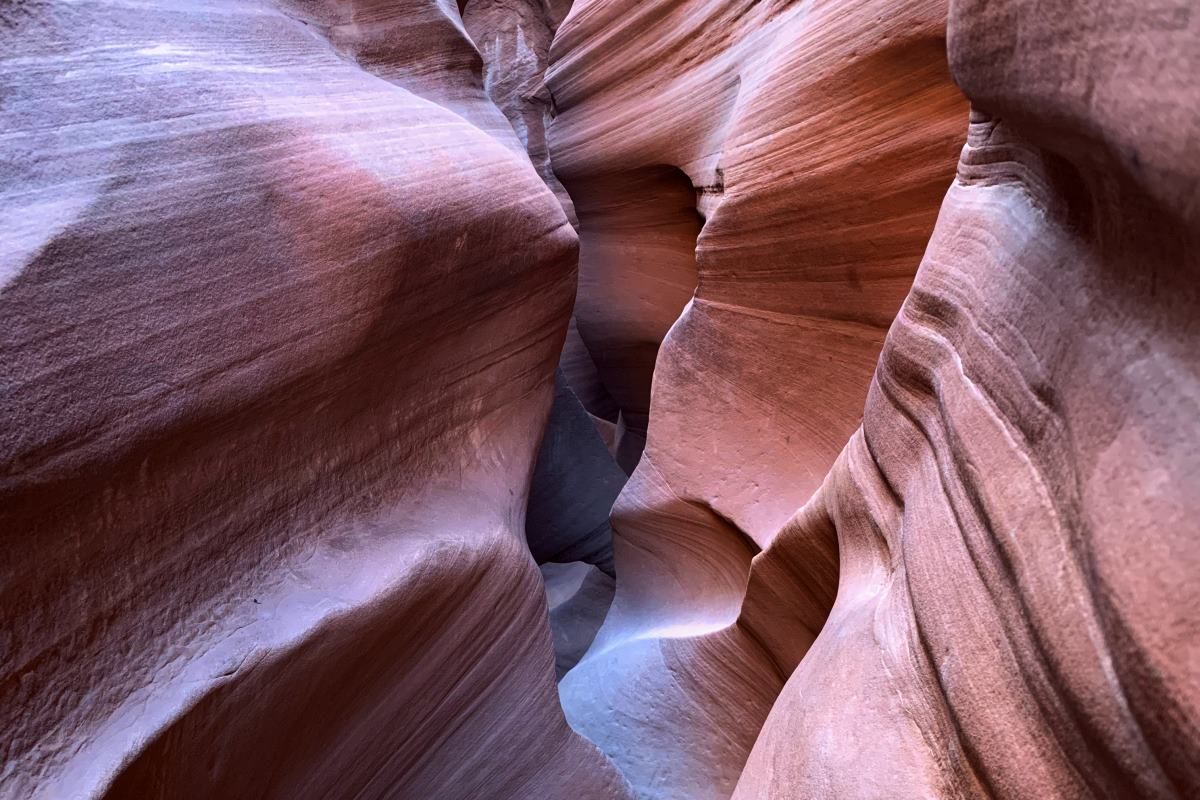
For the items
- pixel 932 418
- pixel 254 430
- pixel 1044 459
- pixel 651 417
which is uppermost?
pixel 1044 459

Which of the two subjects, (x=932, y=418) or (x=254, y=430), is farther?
(x=254, y=430)

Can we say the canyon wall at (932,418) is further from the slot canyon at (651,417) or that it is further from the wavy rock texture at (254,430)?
the wavy rock texture at (254,430)

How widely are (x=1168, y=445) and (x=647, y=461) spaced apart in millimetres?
1913

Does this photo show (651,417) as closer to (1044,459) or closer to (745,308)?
(745,308)

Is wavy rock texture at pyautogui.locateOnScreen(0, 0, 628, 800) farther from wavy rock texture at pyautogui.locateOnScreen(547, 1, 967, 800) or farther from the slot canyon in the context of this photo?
wavy rock texture at pyautogui.locateOnScreen(547, 1, 967, 800)

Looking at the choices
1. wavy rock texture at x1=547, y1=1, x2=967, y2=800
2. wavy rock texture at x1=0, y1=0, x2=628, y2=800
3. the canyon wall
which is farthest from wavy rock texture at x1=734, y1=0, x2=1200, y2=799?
wavy rock texture at x1=0, y1=0, x2=628, y2=800

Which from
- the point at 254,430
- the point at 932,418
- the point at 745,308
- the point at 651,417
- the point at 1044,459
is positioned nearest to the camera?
the point at 1044,459

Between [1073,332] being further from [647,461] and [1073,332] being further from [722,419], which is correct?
[647,461]

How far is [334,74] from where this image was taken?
1.83 metres

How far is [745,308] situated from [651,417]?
0.53m

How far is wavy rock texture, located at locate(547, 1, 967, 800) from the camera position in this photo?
153 centimetres

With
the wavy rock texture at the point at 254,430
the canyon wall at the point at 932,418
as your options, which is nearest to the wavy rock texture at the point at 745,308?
the canyon wall at the point at 932,418

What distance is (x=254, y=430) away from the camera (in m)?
1.26

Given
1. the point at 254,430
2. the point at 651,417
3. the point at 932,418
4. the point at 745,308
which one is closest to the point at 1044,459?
the point at 932,418
